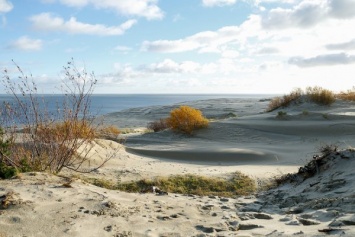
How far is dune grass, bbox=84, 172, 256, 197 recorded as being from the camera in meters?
8.45

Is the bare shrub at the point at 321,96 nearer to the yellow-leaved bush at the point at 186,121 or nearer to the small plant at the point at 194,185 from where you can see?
the yellow-leaved bush at the point at 186,121

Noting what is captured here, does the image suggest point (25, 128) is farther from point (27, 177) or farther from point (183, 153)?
point (183, 153)

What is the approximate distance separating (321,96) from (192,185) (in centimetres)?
1694

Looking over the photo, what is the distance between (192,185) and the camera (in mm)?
8977

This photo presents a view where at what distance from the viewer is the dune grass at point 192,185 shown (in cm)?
845

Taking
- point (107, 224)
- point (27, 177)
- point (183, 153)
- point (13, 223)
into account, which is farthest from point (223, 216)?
point (183, 153)

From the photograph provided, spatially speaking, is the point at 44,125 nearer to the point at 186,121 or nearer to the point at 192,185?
the point at 192,185

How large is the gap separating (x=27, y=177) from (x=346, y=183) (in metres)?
5.35

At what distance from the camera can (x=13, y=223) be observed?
468 cm

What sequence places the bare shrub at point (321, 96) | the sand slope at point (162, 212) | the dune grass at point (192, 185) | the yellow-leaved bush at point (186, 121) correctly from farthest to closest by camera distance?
the bare shrub at point (321, 96)
the yellow-leaved bush at point (186, 121)
the dune grass at point (192, 185)
the sand slope at point (162, 212)

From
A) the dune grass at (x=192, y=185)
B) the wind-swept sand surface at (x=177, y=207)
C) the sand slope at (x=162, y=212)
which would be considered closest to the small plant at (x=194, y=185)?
the dune grass at (x=192, y=185)

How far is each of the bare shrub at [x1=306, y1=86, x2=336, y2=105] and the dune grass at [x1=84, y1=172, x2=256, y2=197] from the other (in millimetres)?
15602

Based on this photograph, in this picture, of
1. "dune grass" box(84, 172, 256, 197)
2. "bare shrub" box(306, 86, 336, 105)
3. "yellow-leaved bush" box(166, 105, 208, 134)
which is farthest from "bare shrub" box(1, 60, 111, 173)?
"bare shrub" box(306, 86, 336, 105)

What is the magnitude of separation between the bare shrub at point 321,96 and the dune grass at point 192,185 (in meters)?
15.6
